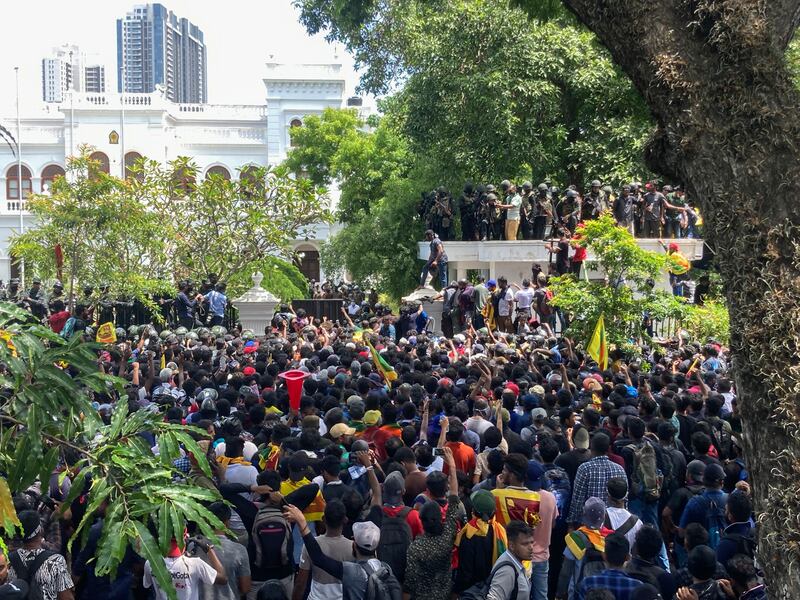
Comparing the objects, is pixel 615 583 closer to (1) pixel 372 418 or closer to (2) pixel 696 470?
(2) pixel 696 470

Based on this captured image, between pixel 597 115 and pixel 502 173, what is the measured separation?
10.7ft

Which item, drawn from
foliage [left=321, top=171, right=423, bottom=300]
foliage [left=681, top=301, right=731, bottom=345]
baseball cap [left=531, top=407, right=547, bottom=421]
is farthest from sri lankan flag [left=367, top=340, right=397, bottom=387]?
foliage [left=321, top=171, right=423, bottom=300]

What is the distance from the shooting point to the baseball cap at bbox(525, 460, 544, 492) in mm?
7137

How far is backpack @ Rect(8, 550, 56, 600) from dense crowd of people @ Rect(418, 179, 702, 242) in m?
17.9

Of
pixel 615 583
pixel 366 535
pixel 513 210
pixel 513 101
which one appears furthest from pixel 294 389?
pixel 513 101

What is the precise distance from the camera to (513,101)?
2656 cm

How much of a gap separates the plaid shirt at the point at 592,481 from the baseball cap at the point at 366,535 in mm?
1656

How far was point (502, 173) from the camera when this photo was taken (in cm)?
2741

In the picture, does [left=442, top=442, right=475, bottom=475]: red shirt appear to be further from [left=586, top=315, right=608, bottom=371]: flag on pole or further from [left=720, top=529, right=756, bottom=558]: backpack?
[left=586, top=315, right=608, bottom=371]: flag on pole

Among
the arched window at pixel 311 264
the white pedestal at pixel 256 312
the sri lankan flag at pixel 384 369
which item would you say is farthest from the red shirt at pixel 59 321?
the arched window at pixel 311 264

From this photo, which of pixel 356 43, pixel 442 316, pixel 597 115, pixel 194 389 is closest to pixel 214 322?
pixel 442 316

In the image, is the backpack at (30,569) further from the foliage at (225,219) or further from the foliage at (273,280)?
the foliage at (225,219)

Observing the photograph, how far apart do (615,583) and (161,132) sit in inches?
1752

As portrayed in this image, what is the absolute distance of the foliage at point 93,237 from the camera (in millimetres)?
22078
